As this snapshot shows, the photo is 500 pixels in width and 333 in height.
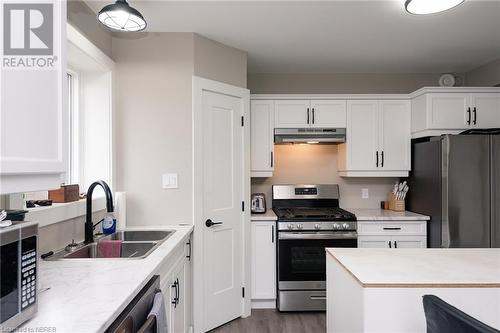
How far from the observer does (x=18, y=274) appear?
2.68 ft

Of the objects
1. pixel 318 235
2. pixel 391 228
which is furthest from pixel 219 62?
pixel 391 228

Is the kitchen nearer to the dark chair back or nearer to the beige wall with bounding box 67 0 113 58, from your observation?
the beige wall with bounding box 67 0 113 58

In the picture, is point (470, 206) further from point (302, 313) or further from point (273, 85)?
point (273, 85)

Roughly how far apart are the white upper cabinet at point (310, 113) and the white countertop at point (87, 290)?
2072mm

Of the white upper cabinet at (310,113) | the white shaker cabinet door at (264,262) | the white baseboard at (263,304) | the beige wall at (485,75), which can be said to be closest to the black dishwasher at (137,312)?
the white shaker cabinet door at (264,262)

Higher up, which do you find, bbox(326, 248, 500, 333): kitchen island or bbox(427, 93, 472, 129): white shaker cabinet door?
bbox(427, 93, 472, 129): white shaker cabinet door

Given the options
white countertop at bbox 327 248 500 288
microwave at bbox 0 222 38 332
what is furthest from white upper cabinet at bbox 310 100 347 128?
microwave at bbox 0 222 38 332

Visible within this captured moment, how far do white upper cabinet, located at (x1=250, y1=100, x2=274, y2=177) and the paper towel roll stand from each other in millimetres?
1384

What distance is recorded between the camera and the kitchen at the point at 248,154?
6.12 feet

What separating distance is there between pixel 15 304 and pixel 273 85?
3.23 m

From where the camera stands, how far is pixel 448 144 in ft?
8.61

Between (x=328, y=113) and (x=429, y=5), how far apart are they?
1499 millimetres

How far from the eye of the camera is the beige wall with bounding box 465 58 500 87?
10.4 feet

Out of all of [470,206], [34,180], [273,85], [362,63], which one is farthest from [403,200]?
[34,180]
